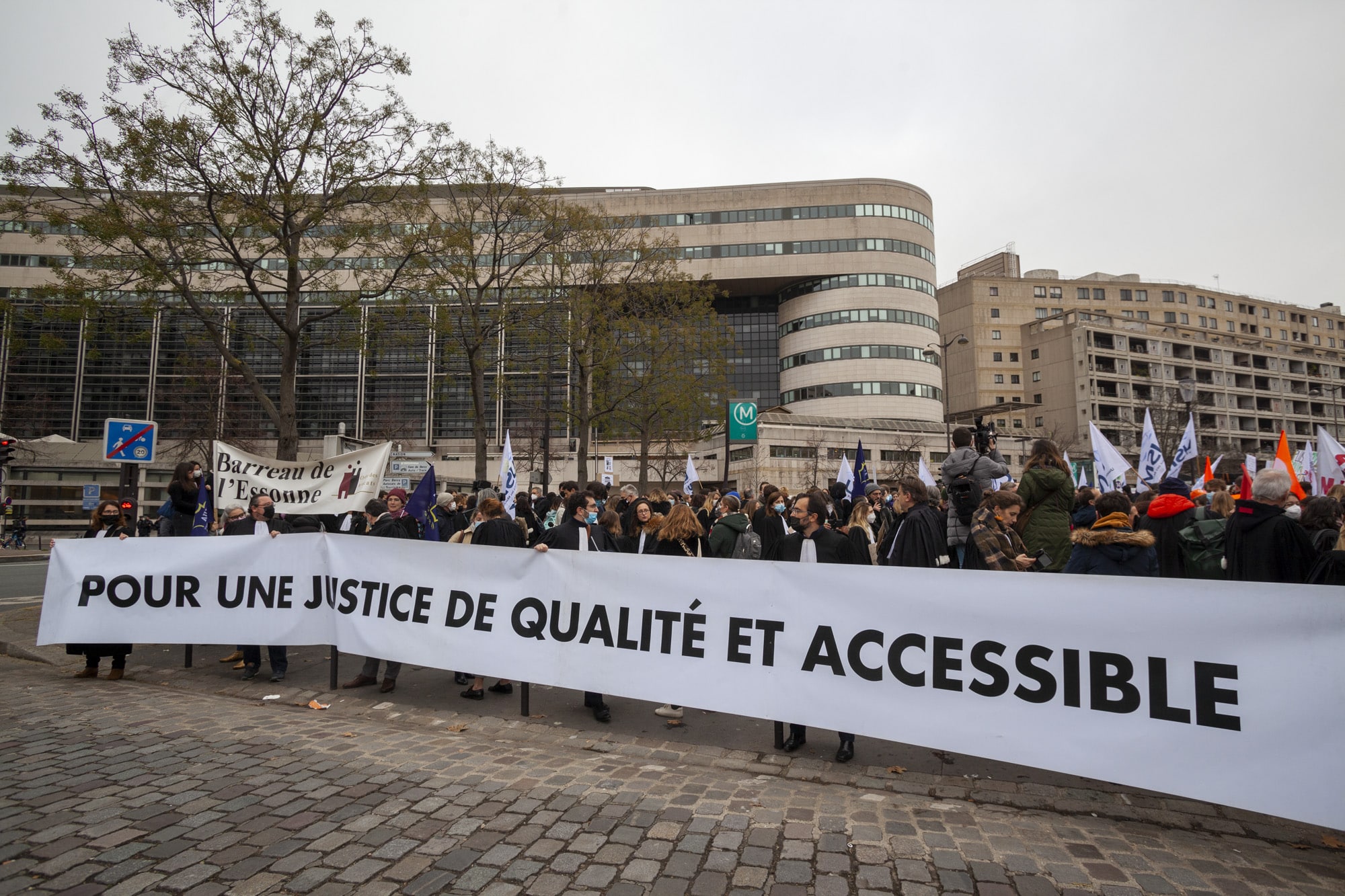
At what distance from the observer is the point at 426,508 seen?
11508 millimetres

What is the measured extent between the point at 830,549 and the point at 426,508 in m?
7.62

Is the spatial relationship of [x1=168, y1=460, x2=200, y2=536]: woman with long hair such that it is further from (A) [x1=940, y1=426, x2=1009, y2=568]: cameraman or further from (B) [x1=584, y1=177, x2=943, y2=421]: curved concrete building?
(B) [x1=584, y1=177, x2=943, y2=421]: curved concrete building

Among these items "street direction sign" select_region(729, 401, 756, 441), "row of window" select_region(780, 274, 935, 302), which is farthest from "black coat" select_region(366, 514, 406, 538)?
"row of window" select_region(780, 274, 935, 302)

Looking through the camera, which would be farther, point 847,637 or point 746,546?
point 746,546

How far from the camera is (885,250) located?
7569 cm

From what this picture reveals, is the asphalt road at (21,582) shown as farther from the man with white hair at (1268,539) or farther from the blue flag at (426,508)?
the man with white hair at (1268,539)

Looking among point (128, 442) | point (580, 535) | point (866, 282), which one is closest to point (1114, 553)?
point (580, 535)

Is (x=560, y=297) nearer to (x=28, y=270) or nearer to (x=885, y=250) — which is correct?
(x=885, y=250)

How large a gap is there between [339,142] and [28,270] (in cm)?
8929

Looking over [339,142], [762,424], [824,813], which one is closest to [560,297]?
[339,142]

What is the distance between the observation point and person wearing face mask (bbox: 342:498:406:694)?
7.08 metres

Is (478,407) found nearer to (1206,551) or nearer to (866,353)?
(1206,551)

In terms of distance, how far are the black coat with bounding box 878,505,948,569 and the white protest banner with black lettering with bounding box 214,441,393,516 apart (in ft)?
20.9

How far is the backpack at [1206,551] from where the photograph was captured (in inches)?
240
